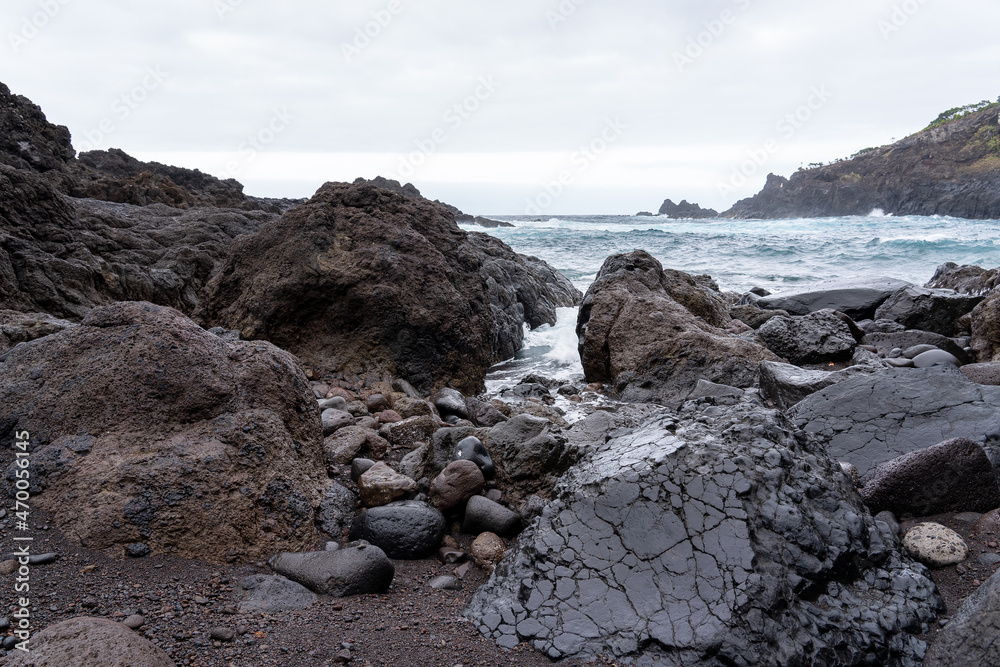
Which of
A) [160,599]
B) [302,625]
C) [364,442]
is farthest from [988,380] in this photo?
[160,599]

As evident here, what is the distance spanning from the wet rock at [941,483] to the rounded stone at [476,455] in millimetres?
1863

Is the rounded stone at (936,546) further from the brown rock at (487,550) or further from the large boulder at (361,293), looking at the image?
the large boulder at (361,293)

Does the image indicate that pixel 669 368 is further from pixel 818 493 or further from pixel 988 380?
pixel 818 493

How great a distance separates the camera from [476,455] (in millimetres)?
3229

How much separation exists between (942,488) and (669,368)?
331 cm

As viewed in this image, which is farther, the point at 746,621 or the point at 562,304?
the point at 562,304

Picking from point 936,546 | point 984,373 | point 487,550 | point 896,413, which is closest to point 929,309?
point 984,373

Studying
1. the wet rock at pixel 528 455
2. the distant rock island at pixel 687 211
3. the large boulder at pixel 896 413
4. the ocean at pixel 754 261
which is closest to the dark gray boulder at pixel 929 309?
the ocean at pixel 754 261

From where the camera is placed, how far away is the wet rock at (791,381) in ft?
13.1

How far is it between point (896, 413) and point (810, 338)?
11.6 feet

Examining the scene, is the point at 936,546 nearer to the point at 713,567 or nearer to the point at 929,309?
the point at 713,567

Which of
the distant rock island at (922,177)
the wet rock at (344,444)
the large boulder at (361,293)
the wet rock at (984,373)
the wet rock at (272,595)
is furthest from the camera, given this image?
the distant rock island at (922,177)

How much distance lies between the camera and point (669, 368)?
5.82 meters

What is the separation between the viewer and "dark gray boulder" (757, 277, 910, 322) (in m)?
9.01
